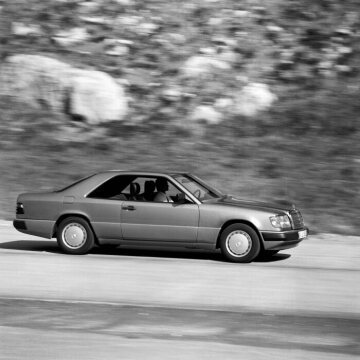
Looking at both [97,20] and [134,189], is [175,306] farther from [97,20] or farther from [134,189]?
[97,20]

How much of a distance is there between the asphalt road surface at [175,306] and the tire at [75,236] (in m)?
0.19

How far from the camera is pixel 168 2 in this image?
27031 mm

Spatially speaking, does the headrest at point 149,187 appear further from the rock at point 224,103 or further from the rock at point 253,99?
the rock at point 224,103

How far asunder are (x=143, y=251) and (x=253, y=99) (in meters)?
10.8

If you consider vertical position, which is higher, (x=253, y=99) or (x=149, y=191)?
(x=253, y=99)

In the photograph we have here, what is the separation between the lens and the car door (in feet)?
42.1

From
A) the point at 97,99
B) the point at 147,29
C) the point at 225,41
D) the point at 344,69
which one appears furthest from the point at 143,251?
the point at 147,29

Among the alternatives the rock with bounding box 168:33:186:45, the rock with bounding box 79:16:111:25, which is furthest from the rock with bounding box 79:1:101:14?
the rock with bounding box 168:33:186:45

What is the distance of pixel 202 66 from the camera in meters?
25.2

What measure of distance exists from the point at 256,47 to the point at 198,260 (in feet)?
44.3

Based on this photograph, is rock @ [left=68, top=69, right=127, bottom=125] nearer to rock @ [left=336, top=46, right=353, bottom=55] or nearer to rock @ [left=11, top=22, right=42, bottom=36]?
rock @ [left=11, top=22, right=42, bottom=36]

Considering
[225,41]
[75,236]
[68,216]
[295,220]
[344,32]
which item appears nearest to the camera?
[295,220]

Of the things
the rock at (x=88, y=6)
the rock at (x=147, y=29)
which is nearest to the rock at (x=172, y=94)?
the rock at (x=147, y=29)

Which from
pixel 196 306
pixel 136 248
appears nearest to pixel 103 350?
pixel 196 306
